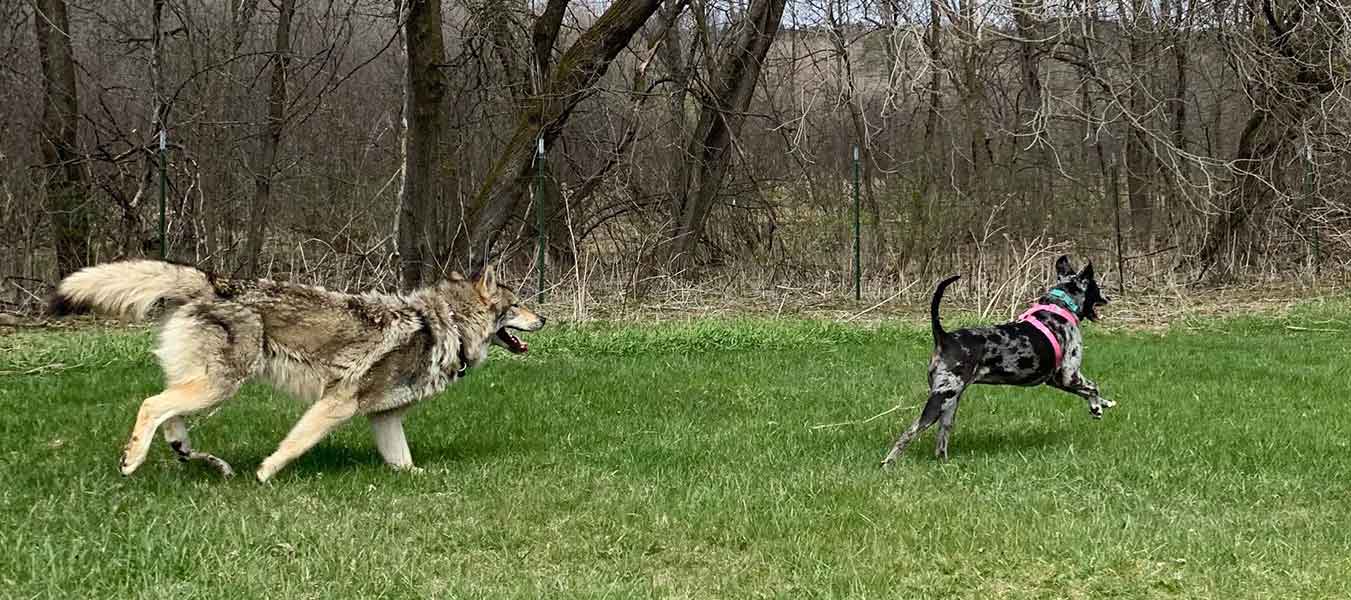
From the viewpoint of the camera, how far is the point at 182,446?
6.48m

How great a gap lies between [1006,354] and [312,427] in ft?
14.0

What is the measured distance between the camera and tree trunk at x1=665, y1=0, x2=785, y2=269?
1808cm

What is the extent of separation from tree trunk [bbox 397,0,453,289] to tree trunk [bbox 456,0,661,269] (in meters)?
0.36

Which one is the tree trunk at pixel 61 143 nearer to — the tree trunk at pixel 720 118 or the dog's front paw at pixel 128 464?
the tree trunk at pixel 720 118

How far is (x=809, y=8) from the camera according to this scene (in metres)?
18.6

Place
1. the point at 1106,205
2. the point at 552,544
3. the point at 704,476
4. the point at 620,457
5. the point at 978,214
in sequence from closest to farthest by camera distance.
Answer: the point at 552,544
the point at 704,476
the point at 620,457
the point at 978,214
the point at 1106,205

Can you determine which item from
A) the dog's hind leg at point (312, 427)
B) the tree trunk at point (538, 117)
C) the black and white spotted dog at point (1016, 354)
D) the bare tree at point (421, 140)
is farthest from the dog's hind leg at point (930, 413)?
the tree trunk at point (538, 117)

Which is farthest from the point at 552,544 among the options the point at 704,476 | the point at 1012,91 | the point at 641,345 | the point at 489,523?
the point at 1012,91

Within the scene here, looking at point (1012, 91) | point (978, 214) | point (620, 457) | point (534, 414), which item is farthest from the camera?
point (1012, 91)

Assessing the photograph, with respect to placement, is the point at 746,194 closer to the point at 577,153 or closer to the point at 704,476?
the point at 577,153

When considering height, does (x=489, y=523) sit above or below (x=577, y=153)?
below

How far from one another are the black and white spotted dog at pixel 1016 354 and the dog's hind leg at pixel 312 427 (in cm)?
327

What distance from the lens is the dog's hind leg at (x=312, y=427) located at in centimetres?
629

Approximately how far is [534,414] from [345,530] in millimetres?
3454
